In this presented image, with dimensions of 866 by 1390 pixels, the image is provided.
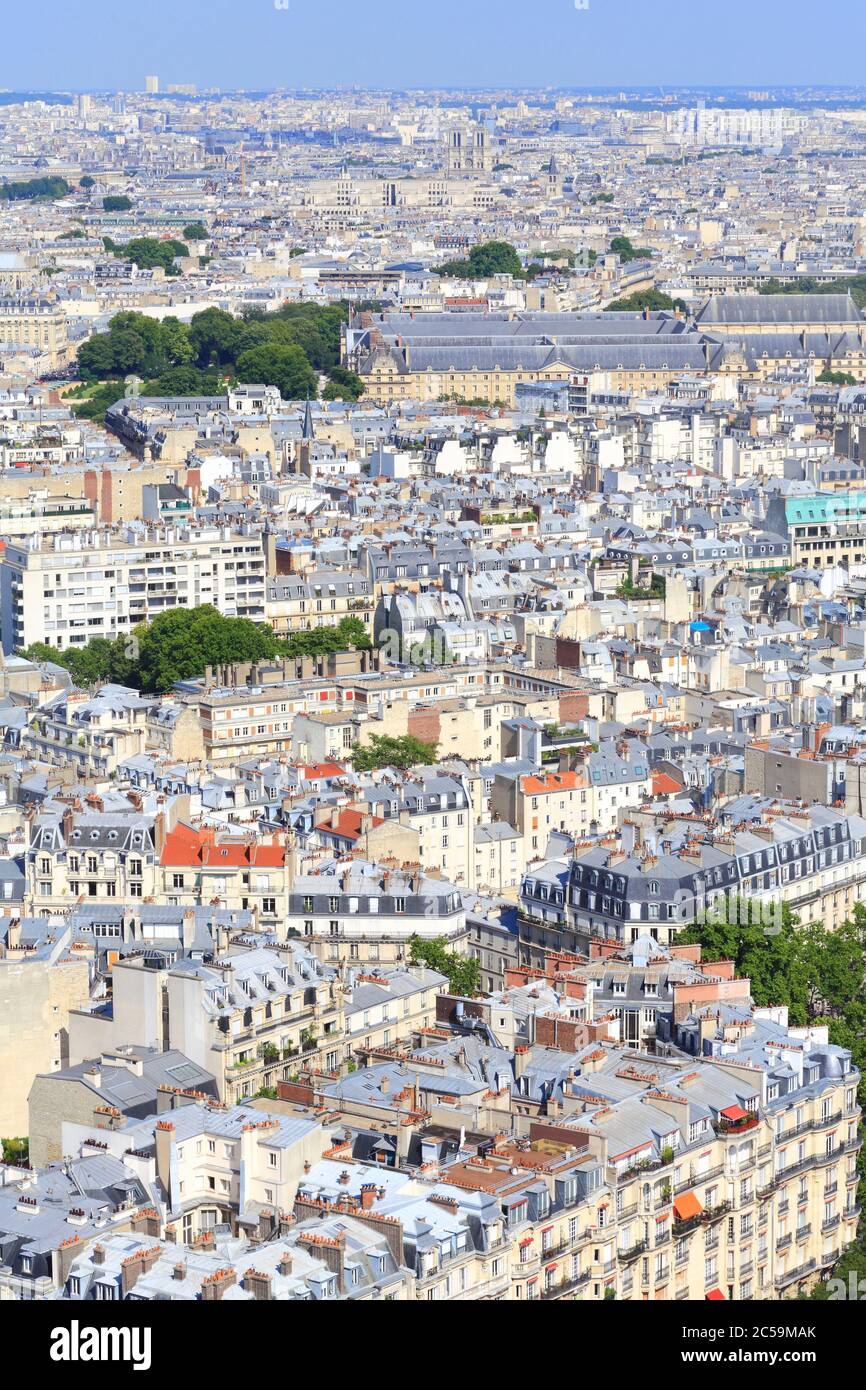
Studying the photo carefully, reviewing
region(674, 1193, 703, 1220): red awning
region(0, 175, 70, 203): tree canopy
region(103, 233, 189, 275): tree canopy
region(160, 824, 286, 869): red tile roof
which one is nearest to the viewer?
region(674, 1193, 703, 1220): red awning

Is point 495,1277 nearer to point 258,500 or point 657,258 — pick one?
point 258,500

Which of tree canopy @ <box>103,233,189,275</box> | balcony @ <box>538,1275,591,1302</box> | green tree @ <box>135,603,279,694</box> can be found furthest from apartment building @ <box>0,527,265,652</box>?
tree canopy @ <box>103,233,189,275</box>

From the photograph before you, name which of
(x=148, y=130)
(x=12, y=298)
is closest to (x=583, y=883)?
(x=12, y=298)

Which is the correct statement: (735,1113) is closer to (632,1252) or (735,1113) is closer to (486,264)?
(632,1252)

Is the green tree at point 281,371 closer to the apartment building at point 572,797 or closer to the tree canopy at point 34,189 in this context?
the apartment building at point 572,797

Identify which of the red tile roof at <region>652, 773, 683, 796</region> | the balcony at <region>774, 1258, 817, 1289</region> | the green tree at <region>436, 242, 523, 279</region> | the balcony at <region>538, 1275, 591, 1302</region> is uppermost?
the green tree at <region>436, 242, 523, 279</region>

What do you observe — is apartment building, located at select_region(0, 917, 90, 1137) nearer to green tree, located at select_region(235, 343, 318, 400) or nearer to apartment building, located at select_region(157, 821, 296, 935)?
apartment building, located at select_region(157, 821, 296, 935)
